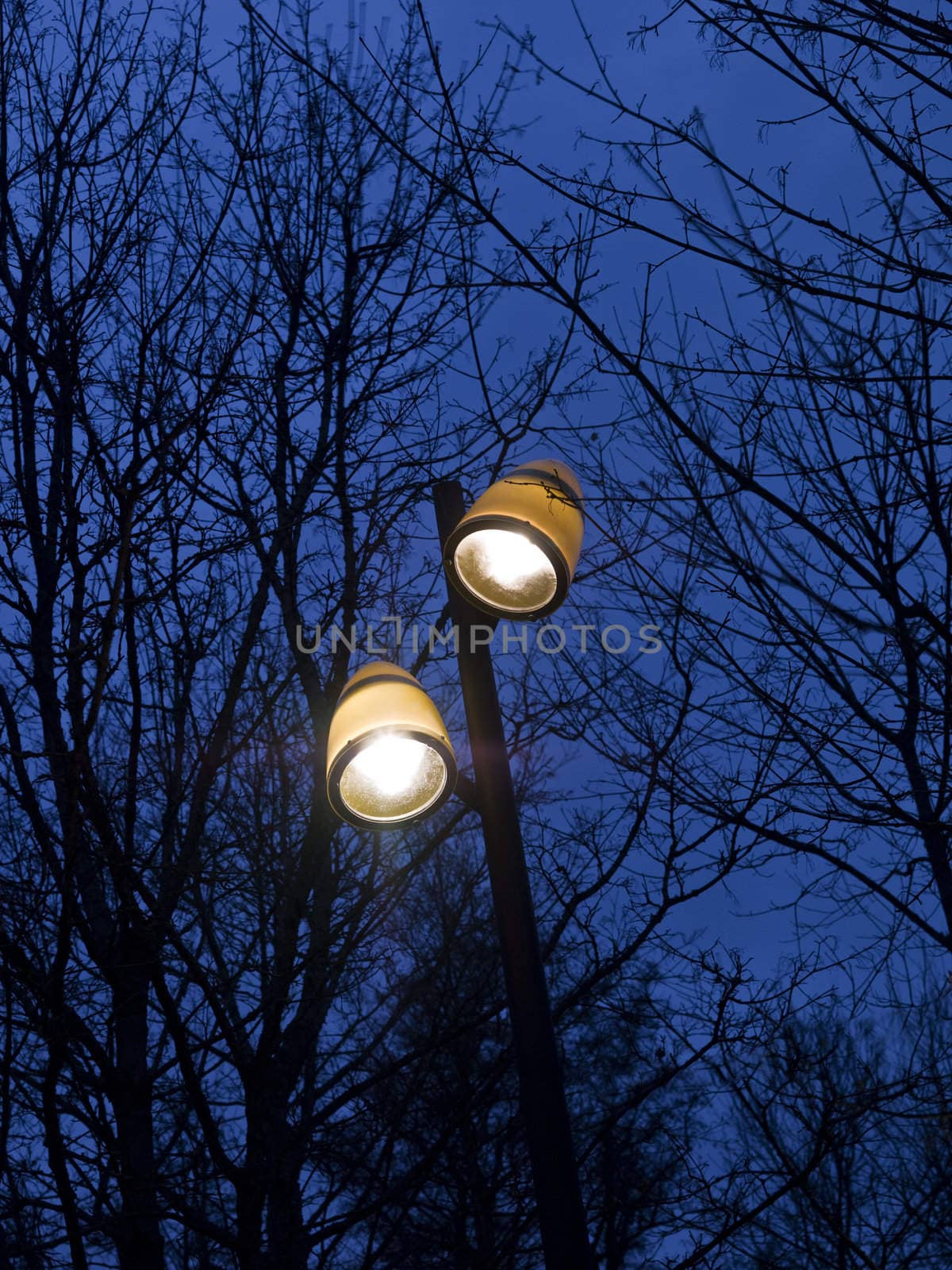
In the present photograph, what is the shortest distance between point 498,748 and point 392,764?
29 cm

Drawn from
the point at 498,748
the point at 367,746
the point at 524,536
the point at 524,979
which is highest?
the point at 524,536

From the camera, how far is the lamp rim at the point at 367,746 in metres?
2.66

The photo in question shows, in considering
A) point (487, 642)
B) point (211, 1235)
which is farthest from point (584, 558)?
point (211, 1235)

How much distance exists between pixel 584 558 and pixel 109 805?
2364 mm

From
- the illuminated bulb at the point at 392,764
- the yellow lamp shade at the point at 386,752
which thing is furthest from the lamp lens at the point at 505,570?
the illuminated bulb at the point at 392,764

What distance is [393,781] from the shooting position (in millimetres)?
2885

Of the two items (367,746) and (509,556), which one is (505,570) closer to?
(509,556)

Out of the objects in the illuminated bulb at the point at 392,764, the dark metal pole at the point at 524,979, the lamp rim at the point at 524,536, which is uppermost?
the lamp rim at the point at 524,536

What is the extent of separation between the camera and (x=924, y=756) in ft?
14.5

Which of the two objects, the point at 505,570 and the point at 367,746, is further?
the point at 505,570

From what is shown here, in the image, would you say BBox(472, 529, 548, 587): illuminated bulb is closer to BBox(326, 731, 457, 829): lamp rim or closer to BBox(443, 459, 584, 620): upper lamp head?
BBox(443, 459, 584, 620): upper lamp head

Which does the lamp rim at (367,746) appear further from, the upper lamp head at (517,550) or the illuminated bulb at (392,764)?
the upper lamp head at (517,550)

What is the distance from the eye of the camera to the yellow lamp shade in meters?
2.68

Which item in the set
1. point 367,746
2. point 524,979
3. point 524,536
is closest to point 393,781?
point 367,746
